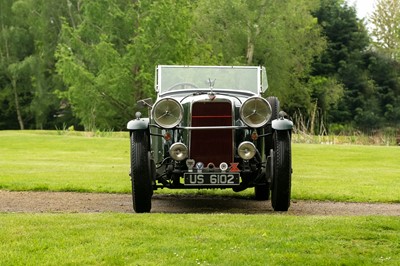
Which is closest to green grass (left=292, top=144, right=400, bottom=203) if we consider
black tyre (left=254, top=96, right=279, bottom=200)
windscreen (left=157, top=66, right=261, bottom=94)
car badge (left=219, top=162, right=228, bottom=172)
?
black tyre (left=254, top=96, right=279, bottom=200)

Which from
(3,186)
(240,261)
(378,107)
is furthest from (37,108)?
(240,261)

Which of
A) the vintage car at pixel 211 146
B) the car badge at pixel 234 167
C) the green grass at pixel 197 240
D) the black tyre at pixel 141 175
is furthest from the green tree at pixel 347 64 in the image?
the green grass at pixel 197 240

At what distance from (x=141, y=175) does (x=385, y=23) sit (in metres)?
51.1

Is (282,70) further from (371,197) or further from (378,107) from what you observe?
(371,197)

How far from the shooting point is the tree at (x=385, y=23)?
55.7 m

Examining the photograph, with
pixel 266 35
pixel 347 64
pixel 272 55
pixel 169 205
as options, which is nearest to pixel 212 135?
pixel 169 205

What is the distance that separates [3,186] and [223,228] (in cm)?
674

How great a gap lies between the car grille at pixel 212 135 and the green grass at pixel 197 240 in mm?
1353

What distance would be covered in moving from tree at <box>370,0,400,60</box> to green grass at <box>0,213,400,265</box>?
50.0m

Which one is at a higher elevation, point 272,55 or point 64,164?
point 272,55

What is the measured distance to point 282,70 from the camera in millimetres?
49000

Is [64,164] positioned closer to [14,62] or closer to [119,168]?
[119,168]

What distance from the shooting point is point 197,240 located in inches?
250

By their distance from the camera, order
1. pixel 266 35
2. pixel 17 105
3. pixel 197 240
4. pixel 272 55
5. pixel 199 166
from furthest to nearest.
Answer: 1. pixel 17 105
2. pixel 266 35
3. pixel 272 55
4. pixel 199 166
5. pixel 197 240
